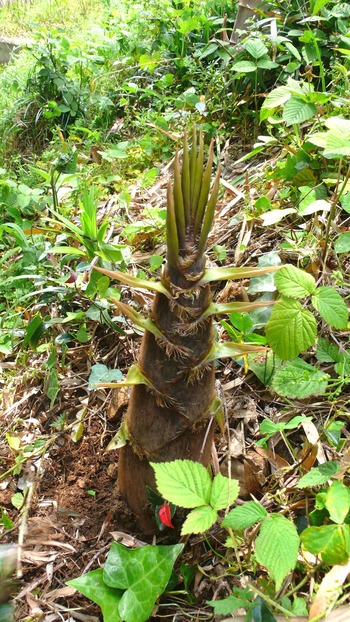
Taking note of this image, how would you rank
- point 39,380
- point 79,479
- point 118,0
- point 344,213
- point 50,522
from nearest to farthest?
1. point 50,522
2. point 79,479
3. point 39,380
4. point 344,213
5. point 118,0

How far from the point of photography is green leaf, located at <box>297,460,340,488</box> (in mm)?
1278

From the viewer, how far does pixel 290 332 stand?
4.76ft

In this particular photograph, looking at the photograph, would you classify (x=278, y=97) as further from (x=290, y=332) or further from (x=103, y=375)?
(x=103, y=375)

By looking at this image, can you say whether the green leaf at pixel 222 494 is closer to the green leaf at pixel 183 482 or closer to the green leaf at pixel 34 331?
the green leaf at pixel 183 482

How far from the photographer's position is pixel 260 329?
183 cm

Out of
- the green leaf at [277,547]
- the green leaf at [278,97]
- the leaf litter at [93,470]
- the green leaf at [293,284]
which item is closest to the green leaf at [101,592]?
the leaf litter at [93,470]

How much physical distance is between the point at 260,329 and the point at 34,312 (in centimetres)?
93

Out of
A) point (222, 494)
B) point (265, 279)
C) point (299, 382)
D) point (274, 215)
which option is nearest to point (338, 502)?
point (222, 494)

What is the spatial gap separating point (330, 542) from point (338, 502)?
3.3 inches

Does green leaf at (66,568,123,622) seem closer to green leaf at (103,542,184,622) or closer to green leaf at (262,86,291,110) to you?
green leaf at (103,542,184,622)

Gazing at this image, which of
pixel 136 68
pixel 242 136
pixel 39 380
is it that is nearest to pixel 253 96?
pixel 242 136

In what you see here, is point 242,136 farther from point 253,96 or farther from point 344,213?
point 344,213

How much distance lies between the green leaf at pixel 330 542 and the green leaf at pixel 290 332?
17.3 inches

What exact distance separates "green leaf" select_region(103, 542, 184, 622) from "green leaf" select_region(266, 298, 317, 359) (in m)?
0.54
